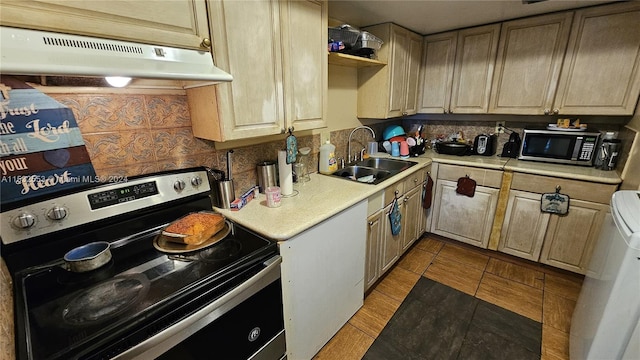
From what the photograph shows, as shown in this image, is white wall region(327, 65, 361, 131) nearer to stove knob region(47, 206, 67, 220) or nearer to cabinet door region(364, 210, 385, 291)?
cabinet door region(364, 210, 385, 291)

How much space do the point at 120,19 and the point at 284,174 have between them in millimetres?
983

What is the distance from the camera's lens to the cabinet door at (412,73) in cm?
255

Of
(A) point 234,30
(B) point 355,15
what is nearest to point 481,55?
(B) point 355,15

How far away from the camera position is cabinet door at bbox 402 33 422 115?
2.55 m

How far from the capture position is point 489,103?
2525 millimetres

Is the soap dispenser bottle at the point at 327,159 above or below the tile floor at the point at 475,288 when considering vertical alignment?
above

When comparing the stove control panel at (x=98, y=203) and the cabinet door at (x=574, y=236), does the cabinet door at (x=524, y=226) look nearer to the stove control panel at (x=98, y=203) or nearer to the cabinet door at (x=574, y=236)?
the cabinet door at (x=574, y=236)

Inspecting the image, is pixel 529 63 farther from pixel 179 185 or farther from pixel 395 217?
pixel 179 185

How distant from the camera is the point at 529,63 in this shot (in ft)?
7.44

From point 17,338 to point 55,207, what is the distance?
0.44 metres

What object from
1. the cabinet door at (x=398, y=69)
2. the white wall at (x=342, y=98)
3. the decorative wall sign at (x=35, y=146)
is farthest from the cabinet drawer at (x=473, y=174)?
the decorative wall sign at (x=35, y=146)

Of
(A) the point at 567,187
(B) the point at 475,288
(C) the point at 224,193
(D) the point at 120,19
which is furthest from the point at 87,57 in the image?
(A) the point at 567,187

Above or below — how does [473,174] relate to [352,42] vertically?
below

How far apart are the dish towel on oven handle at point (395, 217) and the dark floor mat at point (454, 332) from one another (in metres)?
0.52
